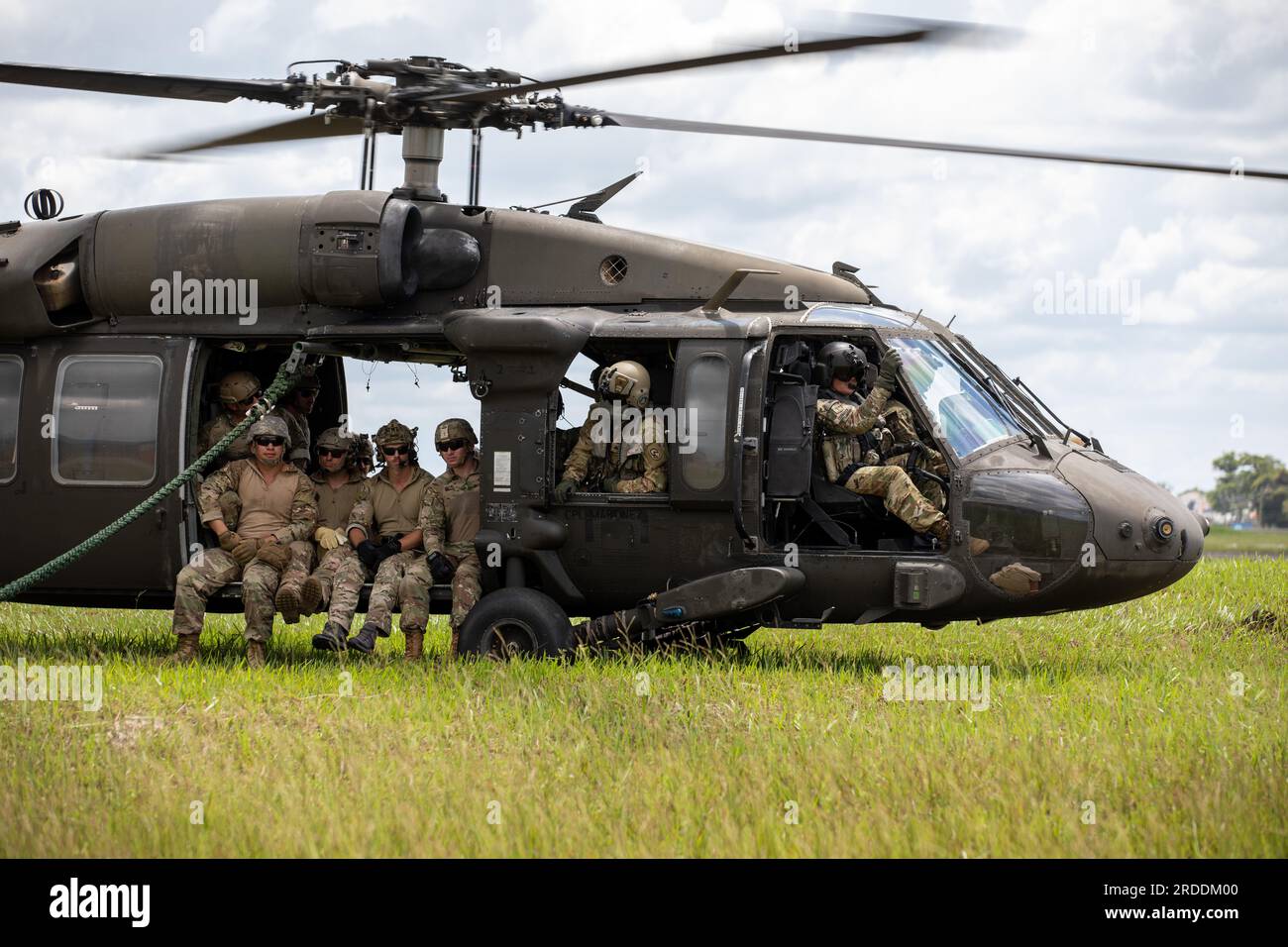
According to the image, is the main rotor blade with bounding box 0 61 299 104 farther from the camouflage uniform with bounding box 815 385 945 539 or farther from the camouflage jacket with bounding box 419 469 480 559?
the camouflage uniform with bounding box 815 385 945 539

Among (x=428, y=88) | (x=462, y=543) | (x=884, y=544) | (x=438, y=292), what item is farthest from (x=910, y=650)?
(x=428, y=88)

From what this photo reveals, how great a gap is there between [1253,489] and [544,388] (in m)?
139

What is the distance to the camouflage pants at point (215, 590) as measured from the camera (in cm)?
947

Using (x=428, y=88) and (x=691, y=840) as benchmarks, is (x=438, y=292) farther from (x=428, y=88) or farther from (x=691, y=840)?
(x=691, y=840)

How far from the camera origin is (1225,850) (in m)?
5.32

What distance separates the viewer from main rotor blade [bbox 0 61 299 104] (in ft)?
28.1

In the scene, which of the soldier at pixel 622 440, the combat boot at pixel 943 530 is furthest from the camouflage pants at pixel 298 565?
the combat boot at pixel 943 530

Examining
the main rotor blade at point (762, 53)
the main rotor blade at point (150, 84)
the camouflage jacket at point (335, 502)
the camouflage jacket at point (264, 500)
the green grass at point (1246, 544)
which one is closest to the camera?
the main rotor blade at point (762, 53)

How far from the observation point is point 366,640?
9.35m

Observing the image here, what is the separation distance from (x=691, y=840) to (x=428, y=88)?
5187 mm

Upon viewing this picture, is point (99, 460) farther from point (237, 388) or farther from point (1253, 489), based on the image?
point (1253, 489)

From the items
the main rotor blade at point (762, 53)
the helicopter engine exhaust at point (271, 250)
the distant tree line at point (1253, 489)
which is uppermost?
the main rotor blade at point (762, 53)

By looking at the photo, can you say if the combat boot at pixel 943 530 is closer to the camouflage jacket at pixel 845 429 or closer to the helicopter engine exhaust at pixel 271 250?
the camouflage jacket at pixel 845 429

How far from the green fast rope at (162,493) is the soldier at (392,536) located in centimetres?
74
